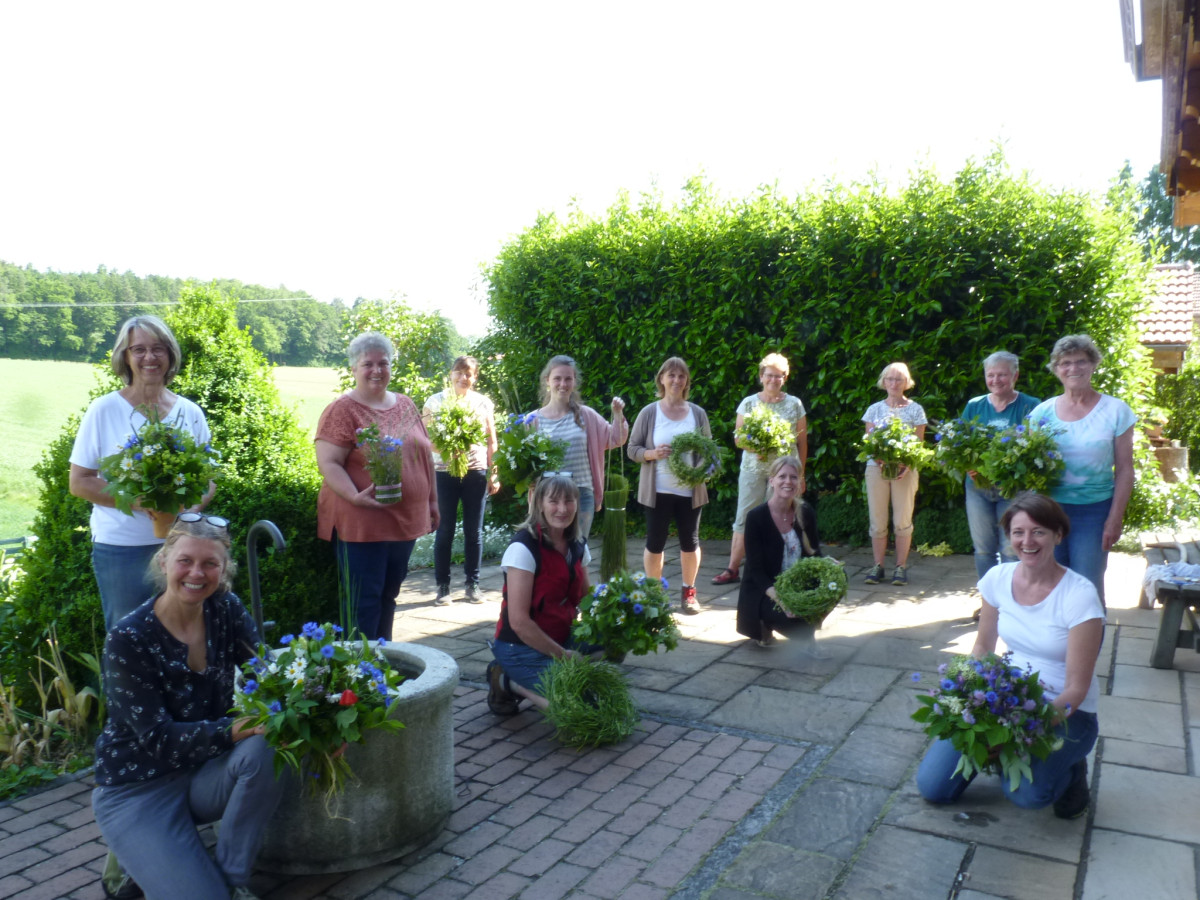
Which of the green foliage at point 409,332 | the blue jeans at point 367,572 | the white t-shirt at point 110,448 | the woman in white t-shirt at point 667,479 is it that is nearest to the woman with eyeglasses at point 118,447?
the white t-shirt at point 110,448

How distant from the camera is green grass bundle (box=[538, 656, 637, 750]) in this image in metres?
4.07

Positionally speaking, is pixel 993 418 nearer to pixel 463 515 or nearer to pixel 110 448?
pixel 463 515

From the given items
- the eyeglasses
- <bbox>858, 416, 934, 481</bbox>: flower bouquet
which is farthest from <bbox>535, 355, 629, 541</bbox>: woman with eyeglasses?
the eyeglasses

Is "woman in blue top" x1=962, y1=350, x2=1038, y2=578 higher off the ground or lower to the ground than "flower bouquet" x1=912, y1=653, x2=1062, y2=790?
higher

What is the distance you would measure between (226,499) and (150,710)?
83.5 inches

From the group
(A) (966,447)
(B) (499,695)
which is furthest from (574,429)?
(A) (966,447)

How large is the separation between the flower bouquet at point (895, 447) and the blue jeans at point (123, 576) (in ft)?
16.2

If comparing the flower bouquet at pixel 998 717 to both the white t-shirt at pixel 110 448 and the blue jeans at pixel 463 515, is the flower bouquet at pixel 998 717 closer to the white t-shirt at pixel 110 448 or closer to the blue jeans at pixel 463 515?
the white t-shirt at pixel 110 448

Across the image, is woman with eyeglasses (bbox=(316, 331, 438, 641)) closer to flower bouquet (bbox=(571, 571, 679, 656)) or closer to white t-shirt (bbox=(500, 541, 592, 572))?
white t-shirt (bbox=(500, 541, 592, 572))

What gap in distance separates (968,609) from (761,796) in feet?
11.5

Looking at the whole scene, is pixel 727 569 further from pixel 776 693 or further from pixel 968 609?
pixel 776 693

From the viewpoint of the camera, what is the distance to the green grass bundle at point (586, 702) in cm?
407

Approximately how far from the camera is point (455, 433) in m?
6.23

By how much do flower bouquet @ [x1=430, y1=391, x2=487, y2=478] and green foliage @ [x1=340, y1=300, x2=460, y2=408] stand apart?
452 centimetres
